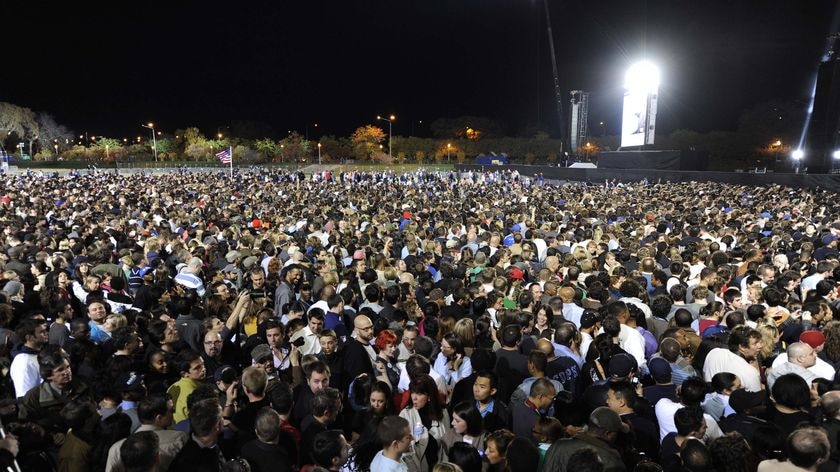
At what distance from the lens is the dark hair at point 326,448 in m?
3.29

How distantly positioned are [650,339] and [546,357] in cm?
176

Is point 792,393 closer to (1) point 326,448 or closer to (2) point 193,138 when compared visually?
(1) point 326,448

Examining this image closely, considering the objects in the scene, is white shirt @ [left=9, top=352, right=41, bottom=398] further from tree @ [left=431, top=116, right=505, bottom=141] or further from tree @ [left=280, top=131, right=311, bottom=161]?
tree @ [left=431, top=116, right=505, bottom=141]

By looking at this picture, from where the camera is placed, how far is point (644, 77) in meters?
37.2

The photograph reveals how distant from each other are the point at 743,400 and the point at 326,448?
3.00 metres

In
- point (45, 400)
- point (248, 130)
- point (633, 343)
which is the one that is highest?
point (248, 130)

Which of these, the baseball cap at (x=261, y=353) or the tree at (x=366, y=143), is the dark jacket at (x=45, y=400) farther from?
the tree at (x=366, y=143)

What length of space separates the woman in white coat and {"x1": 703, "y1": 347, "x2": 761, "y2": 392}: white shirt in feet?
7.72

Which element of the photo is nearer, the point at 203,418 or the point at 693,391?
the point at 203,418

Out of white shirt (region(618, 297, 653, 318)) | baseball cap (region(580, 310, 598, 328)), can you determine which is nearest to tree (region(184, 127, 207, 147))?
white shirt (region(618, 297, 653, 318))

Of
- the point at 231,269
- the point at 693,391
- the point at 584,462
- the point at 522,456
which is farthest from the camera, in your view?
the point at 231,269

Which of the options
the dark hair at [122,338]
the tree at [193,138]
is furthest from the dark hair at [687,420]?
the tree at [193,138]

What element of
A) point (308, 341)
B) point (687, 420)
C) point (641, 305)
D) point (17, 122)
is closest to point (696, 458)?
point (687, 420)

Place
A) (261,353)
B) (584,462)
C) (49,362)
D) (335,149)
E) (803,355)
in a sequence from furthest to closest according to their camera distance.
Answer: (335,149) < (261,353) < (803,355) < (49,362) < (584,462)
